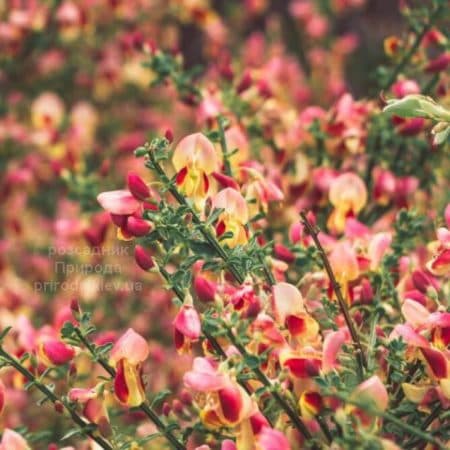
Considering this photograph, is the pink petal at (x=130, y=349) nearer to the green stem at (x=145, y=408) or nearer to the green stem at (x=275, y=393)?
the green stem at (x=145, y=408)

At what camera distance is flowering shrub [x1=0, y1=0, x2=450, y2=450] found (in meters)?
0.79

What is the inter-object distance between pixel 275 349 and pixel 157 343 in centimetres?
87

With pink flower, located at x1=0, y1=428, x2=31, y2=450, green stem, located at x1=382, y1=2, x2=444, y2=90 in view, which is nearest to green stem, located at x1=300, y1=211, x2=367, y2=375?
pink flower, located at x1=0, y1=428, x2=31, y2=450

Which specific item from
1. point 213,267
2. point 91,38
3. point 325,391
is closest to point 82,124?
point 91,38

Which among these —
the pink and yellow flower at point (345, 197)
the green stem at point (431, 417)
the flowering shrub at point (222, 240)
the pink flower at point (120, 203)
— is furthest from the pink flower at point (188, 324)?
the pink and yellow flower at point (345, 197)

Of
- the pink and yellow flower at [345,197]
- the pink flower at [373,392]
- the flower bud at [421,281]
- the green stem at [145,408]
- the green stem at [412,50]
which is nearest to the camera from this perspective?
the pink flower at [373,392]

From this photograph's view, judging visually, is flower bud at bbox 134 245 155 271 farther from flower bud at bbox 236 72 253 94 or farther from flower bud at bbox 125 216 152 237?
flower bud at bbox 236 72 253 94

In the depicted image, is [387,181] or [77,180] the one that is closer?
[387,181]

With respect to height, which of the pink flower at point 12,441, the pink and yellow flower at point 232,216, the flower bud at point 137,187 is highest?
the flower bud at point 137,187

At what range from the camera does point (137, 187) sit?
2.75 feet

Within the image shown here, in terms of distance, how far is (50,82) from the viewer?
2232 mm

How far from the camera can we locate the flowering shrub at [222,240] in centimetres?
79

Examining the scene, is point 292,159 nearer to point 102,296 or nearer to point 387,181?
point 387,181

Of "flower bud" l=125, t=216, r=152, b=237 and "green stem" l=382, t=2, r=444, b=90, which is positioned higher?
"green stem" l=382, t=2, r=444, b=90
